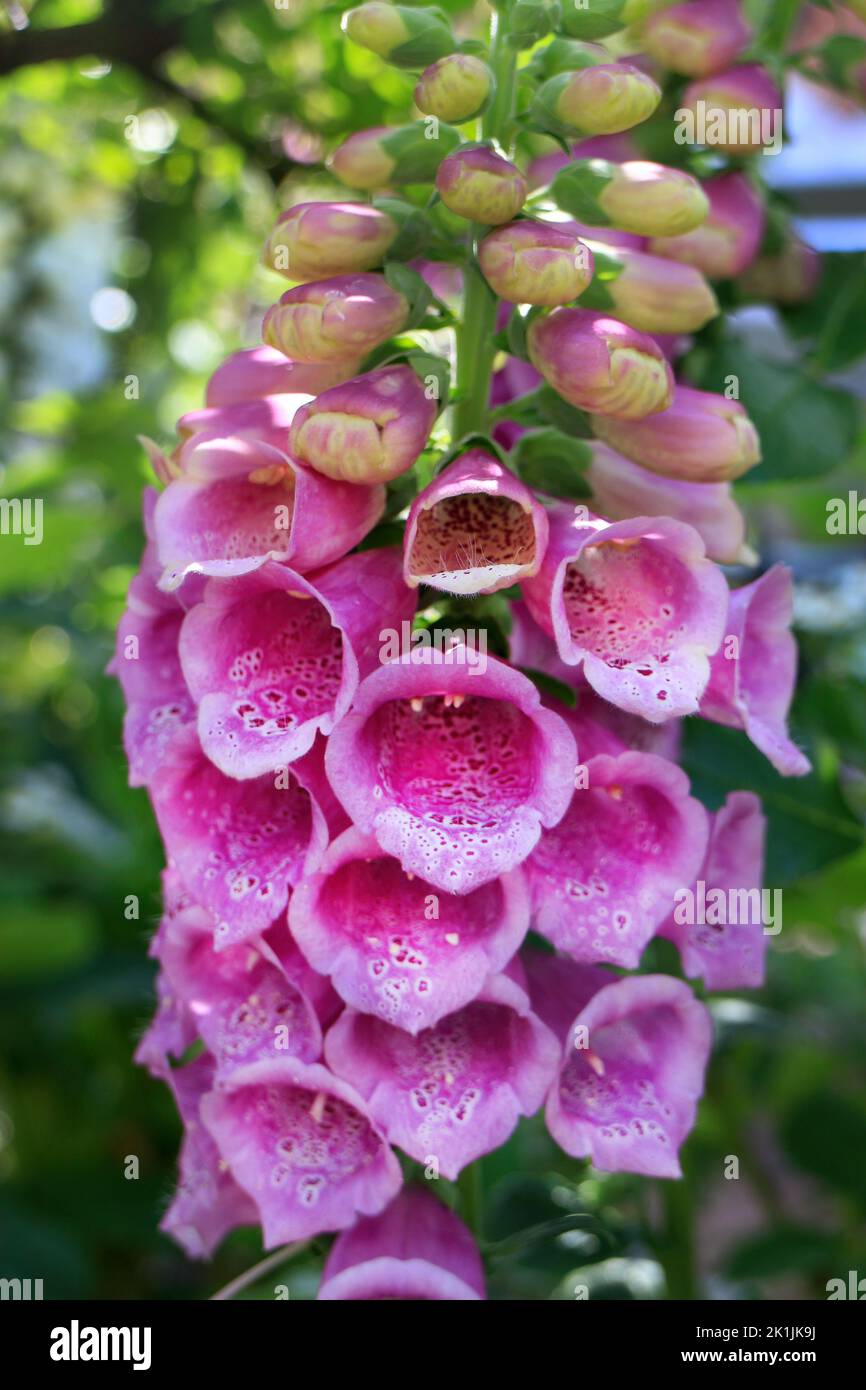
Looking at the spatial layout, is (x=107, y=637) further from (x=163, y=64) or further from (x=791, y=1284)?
(x=791, y=1284)

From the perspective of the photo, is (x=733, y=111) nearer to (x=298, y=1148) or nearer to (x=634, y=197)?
(x=634, y=197)

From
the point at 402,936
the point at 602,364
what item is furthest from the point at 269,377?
the point at 402,936

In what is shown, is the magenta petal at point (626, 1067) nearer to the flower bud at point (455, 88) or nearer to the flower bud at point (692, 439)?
the flower bud at point (692, 439)
